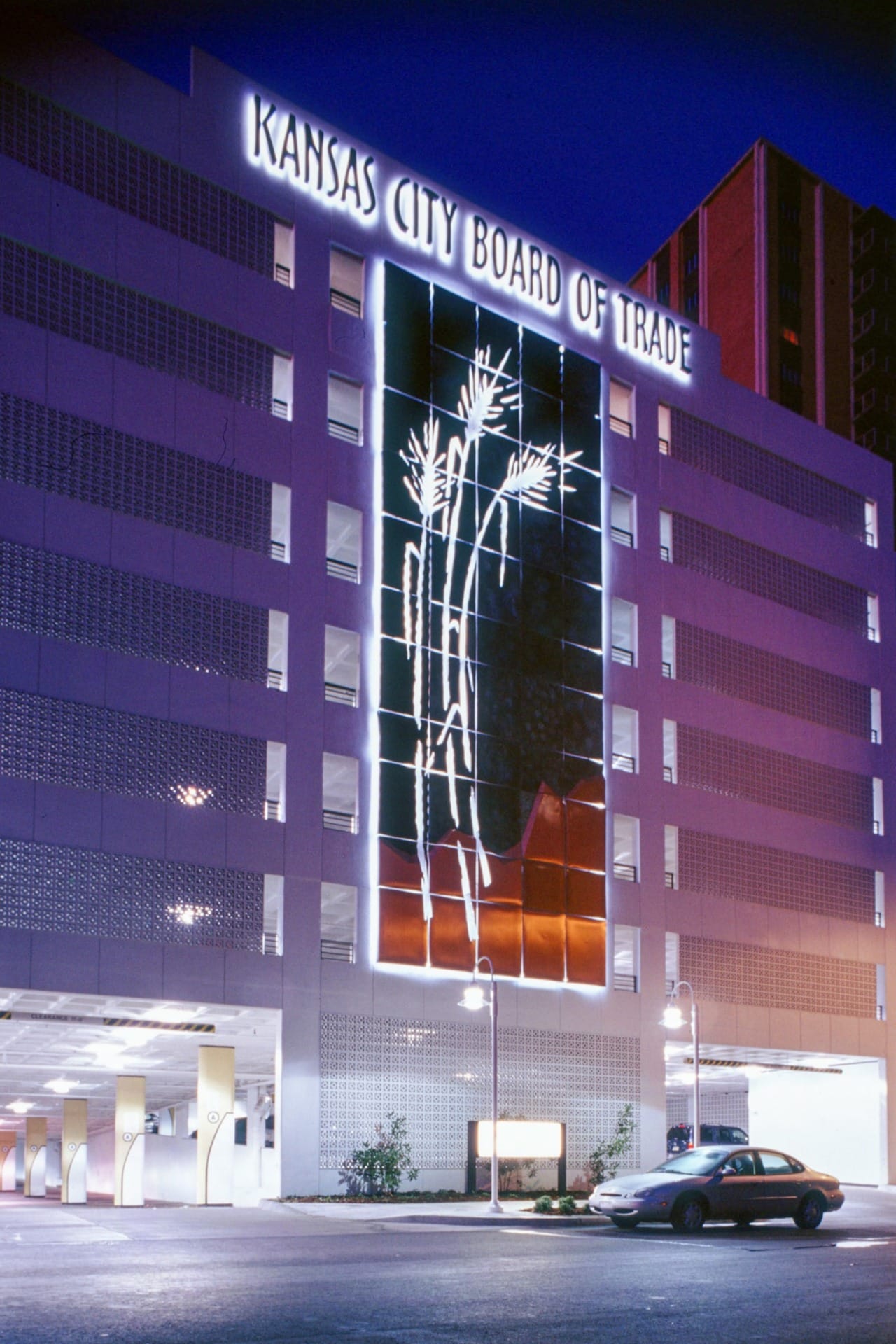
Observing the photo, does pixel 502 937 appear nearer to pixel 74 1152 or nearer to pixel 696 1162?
pixel 696 1162

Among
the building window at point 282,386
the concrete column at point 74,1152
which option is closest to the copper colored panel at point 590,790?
the building window at point 282,386

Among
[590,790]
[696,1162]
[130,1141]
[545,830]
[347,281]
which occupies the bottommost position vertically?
[130,1141]

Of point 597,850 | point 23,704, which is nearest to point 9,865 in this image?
point 23,704

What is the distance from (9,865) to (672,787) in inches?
897

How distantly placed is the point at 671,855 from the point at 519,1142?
1387 cm

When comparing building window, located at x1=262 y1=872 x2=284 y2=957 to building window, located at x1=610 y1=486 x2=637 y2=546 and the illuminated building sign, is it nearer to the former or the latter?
building window, located at x1=610 y1=486 x2=637 y2=546

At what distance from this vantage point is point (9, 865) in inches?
1337

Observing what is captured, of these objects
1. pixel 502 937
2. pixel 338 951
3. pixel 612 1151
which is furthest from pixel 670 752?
pixel 338 951

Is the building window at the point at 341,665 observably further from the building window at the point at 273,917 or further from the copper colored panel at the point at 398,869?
the building window at the point at 273,917

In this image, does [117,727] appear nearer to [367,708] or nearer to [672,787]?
[367,708]

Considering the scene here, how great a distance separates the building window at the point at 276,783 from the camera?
3903 cm

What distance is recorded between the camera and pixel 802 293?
102562 mm

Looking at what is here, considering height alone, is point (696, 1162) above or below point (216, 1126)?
above

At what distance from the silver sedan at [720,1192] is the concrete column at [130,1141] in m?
23.7
